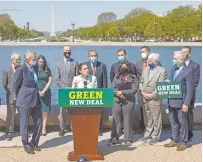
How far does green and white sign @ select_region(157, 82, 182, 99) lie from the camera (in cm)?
759

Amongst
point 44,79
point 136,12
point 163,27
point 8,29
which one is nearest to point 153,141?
point 44,79

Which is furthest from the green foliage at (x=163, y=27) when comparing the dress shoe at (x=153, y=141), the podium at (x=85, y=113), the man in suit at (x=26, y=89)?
the podium at (x=85, y=113)

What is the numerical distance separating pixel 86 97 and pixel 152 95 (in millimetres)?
1586

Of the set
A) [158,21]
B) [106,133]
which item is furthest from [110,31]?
[106,133]

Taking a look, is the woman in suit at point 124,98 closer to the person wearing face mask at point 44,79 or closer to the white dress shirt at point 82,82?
the white dress shirt at point 82,82

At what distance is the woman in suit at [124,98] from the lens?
25.9 feet

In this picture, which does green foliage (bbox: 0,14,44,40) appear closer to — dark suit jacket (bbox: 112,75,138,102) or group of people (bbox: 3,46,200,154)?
group of people (bbox: 3,46,200,154)

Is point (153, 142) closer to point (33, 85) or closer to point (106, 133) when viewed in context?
point (106, 133)

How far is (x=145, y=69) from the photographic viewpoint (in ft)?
26.5

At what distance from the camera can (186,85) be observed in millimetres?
7660

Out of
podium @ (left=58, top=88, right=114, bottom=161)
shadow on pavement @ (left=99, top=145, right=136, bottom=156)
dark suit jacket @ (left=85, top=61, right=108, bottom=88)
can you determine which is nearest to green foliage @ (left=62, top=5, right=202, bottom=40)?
dark suit jacket @ (left=85, top=61, right=108, bottom=88)

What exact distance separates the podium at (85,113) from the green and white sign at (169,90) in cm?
114

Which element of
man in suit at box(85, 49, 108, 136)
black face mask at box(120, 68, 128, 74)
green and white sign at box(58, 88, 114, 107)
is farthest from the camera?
man in suit at box(85, 49, 108, 136)

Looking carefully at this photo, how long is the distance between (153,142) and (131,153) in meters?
0.75
